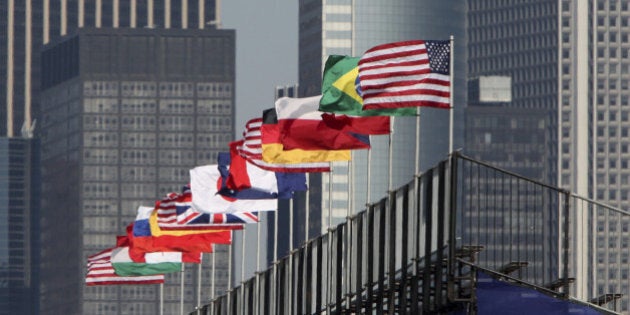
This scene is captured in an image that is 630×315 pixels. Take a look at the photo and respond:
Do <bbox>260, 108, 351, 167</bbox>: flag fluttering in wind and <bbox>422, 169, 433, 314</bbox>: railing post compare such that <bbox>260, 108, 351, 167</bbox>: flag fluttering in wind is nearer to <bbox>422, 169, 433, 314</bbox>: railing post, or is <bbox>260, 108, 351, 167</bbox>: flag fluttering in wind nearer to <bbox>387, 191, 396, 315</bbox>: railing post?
<bbox>387, 191, 396, 315</bbox>: railing post

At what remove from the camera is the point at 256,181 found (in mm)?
77812

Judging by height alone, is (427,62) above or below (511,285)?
above

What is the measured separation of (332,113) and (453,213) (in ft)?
34.7

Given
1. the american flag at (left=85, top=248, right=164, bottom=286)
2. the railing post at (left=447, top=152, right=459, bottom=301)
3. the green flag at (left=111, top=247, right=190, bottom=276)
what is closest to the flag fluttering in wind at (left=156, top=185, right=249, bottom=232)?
the green flag at (left=111, top=247, right=190, bottom=276)

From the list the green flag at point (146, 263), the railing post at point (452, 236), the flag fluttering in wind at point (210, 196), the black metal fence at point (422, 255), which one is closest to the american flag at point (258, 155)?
the black metal fence at point (422, 255)

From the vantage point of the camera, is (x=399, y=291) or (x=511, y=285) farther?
(x=399, y=291)

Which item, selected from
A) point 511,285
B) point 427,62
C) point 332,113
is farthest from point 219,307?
point 511,285

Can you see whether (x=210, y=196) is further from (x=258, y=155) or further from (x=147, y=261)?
(x=147, y=261)

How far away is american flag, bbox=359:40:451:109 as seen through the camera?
185 ft

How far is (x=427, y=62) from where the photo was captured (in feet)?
186

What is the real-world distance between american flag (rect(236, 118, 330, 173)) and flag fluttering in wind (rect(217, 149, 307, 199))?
3707 mm

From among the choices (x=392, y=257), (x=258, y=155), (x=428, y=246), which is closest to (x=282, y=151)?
(x=258, y=155)

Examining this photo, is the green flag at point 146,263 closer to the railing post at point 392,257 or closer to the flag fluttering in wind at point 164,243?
the flag fluttering in wind at point 164,243

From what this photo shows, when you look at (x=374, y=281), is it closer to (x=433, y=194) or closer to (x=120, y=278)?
(x=433, y=194)
